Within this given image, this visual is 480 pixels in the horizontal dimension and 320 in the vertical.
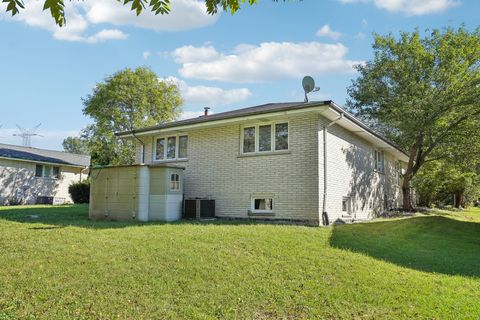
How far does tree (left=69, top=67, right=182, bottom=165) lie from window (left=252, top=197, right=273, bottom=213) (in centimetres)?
2442

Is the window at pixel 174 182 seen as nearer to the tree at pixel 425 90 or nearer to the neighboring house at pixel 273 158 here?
the neighboring house at pixel 273 158

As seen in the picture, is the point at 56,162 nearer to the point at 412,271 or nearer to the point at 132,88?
the point at 132,88

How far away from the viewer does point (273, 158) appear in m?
12.0

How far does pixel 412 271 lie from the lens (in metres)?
6.89

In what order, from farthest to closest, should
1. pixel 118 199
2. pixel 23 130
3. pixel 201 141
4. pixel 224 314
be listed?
pixel 23 130, pixel 201 141, pixel 118 199, pixel 224 314

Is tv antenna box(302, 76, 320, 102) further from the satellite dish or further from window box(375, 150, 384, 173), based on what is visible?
window box(375, 150, 384, 173)

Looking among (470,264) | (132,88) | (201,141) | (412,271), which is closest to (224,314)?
(412,271)

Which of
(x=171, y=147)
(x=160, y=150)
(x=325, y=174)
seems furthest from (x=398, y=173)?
(x=160, y=150)

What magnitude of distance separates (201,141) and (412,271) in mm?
8930

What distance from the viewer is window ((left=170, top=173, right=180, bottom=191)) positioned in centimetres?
1229

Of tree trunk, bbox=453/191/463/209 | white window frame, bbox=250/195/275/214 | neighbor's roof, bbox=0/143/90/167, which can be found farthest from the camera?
tree trunk, bbox=453/191/463/209

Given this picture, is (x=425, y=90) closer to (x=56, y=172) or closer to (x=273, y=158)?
(x=273, y=158)

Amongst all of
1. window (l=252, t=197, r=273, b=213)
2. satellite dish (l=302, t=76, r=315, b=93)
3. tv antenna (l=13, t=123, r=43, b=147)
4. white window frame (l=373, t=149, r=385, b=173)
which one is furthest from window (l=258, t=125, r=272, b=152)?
tv antenna (l=13, t=123, r=43, b=147)

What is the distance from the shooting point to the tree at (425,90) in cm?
1950
